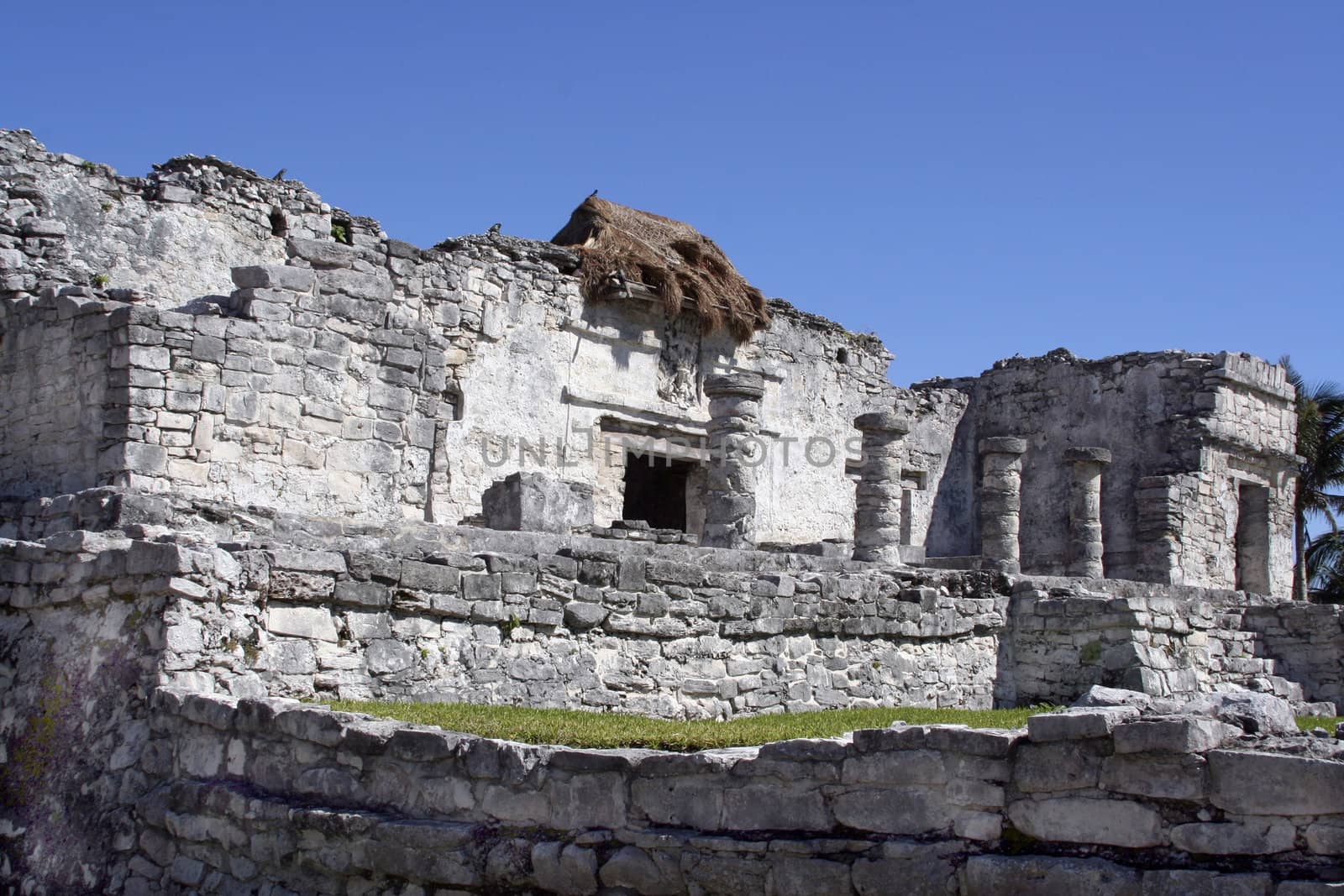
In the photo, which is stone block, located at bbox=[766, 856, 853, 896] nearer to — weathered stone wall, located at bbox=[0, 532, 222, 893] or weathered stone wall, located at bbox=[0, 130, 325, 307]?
weathered stone wall, located at bbox=[0, 532, 222, 893]

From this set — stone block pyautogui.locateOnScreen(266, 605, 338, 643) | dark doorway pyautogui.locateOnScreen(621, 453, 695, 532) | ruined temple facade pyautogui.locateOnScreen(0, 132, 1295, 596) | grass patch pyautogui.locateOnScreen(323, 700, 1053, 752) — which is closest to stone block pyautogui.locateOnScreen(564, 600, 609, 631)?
grass patch pyautogui.locateOnScreen(323, 700, 1053, 752)

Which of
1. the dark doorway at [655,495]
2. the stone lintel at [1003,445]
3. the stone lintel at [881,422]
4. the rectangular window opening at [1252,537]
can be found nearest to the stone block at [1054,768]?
the stone lintel at [881,422]

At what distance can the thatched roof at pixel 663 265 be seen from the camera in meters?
16.3

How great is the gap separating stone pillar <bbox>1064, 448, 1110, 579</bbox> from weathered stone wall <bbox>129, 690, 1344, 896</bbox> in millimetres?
13750

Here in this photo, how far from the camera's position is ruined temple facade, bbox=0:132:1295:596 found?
8.97 m

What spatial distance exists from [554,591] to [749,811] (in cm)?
343

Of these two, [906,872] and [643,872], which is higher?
[906,872]

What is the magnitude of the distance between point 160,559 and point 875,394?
1482 cm

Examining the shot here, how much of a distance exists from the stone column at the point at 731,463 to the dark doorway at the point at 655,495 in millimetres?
4463

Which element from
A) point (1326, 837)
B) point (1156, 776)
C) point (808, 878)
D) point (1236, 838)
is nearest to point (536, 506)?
point (808, 878)

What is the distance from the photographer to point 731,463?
1370 cm

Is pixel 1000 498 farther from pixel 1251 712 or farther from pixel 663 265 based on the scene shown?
pixel 1251 712

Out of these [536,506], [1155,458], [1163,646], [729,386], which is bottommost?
[1163,646]

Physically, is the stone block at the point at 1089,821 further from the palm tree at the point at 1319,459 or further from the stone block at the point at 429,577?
the palm tree at the point at 1319,459
